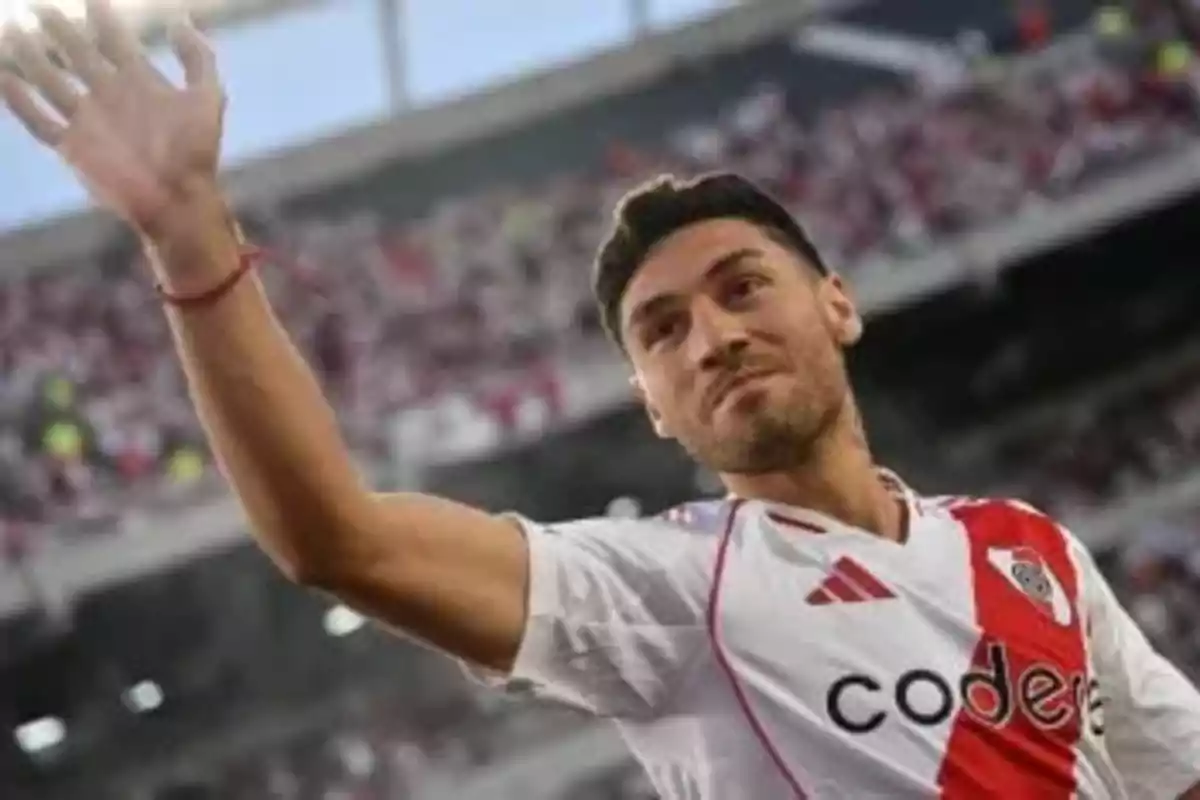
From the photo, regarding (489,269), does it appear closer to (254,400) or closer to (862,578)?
(862,578)

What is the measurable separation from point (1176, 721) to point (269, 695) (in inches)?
139

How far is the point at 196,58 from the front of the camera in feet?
2.11

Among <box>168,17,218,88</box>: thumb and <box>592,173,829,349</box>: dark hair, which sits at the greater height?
<box>168,17,218,88</box>: thumb

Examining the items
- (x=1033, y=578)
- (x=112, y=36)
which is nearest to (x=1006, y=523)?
(x=1033, y=578)

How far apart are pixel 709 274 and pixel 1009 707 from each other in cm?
21

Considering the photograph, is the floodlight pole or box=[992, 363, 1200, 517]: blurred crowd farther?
the floodlight pole

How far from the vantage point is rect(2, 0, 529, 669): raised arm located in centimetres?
63

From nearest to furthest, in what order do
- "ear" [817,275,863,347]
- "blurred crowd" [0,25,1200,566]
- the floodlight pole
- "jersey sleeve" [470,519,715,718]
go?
1. "jersey sleeve" [470,519,715,718]
2. "ear" [817,275,863,347]
3. "blurred crowd" [0,25,1200,566]
4. the floodlight pole

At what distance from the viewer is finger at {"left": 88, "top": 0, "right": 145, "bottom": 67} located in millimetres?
631

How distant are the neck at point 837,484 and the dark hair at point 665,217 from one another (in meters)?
0.08

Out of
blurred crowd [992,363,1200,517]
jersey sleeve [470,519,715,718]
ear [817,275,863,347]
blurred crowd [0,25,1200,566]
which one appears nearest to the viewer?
jersey sleeve [470,519,715,718]

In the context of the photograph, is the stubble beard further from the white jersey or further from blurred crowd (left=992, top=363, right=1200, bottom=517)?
blurred crowd (left=992, top=363, right=1200, bottom=517)

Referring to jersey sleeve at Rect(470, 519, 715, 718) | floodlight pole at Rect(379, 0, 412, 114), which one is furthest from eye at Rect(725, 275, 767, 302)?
floodlight pole at Rect(379, 0, 412, 114)

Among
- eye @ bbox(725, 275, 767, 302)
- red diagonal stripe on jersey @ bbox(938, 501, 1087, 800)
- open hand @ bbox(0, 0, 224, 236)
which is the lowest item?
red diagonal stripe on jersey @ bbox(938, 501, 1087, 800)
